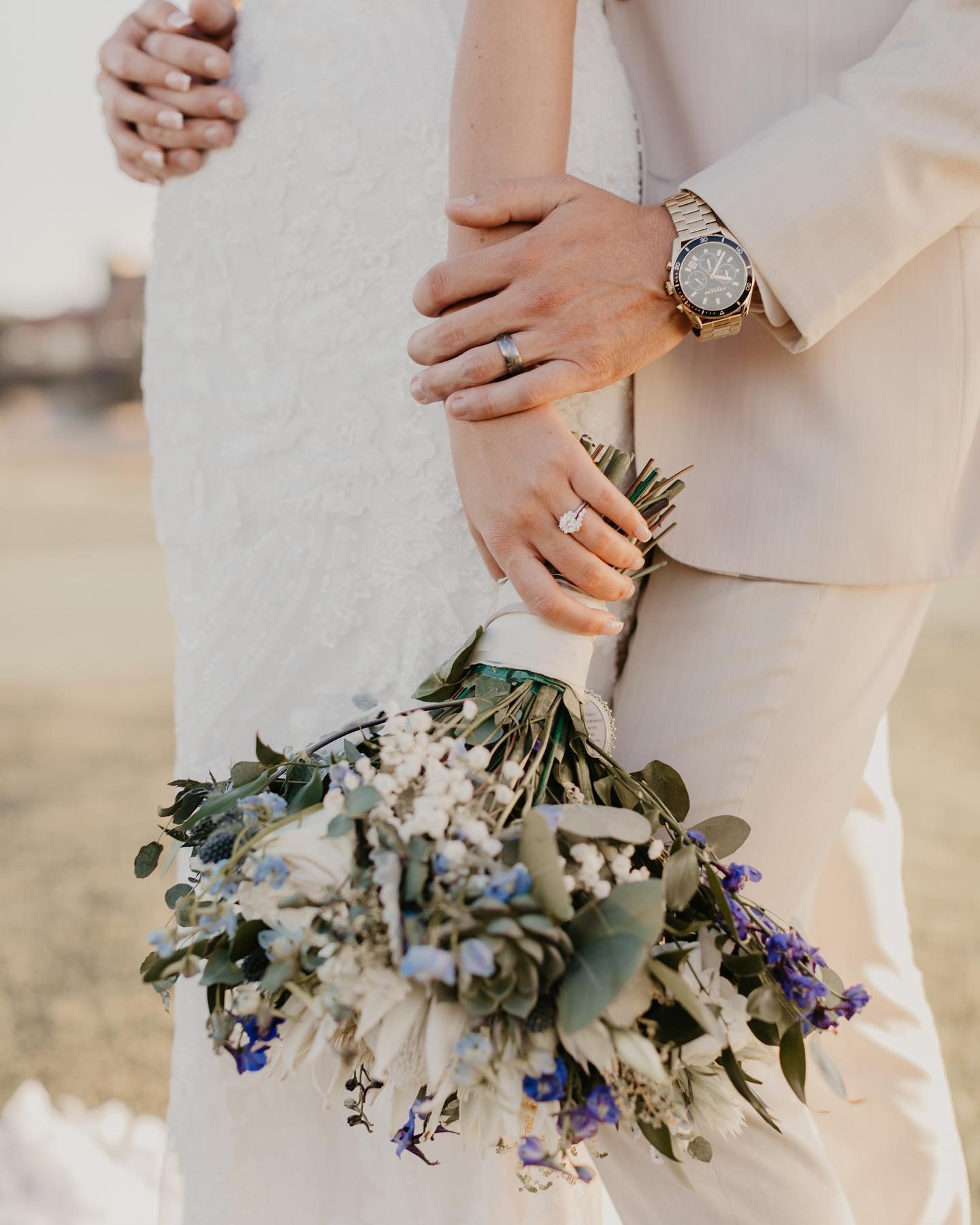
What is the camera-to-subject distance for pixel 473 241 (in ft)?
3.50

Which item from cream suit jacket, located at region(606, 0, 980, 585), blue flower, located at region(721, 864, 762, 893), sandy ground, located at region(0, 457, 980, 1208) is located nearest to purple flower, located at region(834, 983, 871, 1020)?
blue flower, located at region(721, 864, 762, 893)

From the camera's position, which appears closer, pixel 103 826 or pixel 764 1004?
pixel 764 1004

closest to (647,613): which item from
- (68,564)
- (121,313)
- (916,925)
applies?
(916,925)

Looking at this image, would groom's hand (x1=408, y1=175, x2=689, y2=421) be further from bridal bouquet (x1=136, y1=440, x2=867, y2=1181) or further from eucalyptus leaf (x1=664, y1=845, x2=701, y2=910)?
eucalyptus leaf (x1=664, y1=845, x2=701, y2=910)

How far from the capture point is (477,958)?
0.68 m

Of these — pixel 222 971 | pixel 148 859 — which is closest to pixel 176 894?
pixel 148 859

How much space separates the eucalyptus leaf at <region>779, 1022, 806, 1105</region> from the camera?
2.85ft

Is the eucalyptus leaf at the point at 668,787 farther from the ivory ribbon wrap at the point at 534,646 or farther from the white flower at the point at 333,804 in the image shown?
the white flower at the point at 333,804

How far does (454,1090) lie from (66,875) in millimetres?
2989

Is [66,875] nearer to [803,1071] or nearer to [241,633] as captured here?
[241,633]

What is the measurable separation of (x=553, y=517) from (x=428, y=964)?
494 mm

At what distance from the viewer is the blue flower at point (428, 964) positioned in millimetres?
674

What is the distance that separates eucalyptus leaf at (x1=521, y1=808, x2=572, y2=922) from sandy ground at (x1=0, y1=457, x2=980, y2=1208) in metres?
1.78

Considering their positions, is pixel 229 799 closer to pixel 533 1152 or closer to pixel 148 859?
pixel 148 859
